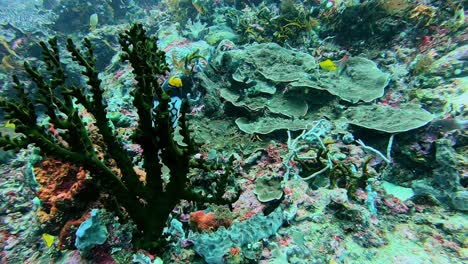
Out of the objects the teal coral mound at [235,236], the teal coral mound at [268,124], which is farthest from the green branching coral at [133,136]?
the teal coral mound at [268,124]

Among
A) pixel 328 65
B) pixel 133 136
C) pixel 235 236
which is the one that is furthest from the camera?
pixel 328 65

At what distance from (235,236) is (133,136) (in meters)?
1.38

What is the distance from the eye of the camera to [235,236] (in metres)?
2.54

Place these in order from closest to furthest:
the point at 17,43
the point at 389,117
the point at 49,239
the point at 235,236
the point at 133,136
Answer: the point at 133,136 < the point at 235,236 < the point at 49,239 < the point at 389,117 < the point at 17,43

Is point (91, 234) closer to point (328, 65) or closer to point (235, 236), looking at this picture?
point (235, 236)

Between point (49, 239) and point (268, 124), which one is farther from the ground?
point (268, 124)

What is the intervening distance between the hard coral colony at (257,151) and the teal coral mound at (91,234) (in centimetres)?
1

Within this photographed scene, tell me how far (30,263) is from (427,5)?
398 inches

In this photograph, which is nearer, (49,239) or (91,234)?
(91,234)

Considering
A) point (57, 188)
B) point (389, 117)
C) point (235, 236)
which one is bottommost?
point (235, 236)

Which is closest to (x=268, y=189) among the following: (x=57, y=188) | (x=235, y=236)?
(x=235, y=236)

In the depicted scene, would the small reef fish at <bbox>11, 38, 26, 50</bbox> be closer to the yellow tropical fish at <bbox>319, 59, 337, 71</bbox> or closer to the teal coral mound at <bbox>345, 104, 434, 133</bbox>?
the yellow tropical fish at <bbox>319, 59, 337, 71</bbox>

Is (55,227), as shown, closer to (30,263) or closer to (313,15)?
(30,263)

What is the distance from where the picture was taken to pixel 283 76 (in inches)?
198
